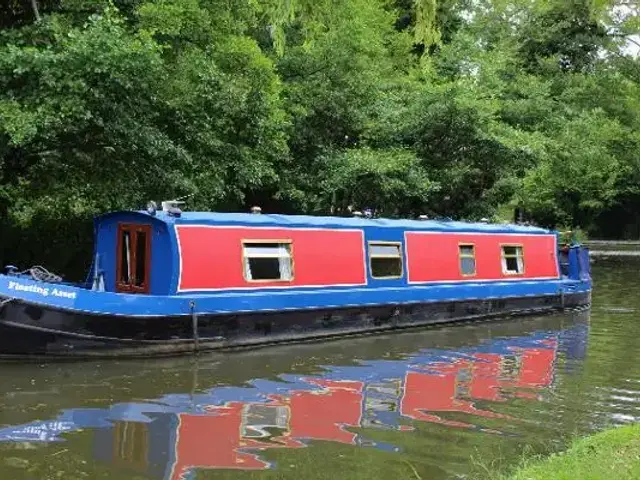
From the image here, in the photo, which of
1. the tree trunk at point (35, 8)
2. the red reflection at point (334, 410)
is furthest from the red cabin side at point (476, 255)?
the tree trunk at point (35, 8)

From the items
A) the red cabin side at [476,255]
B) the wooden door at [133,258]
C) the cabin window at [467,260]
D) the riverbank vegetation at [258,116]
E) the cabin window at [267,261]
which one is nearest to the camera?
the wooden door at [133,258]

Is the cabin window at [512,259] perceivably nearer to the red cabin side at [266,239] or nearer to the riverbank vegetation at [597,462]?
the red cabin side at [266,239]

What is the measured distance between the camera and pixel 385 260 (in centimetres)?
1429

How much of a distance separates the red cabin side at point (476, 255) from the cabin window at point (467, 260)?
7cm

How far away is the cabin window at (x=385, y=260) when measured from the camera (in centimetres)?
1402

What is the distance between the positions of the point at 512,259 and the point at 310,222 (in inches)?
240

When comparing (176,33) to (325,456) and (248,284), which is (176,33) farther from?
(325,456)

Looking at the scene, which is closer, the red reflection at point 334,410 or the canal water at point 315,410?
the canal water at point 315,410

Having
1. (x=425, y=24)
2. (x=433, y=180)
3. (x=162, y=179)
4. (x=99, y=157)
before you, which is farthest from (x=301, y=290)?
(x=433, y=180)

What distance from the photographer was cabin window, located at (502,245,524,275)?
16.9 metres

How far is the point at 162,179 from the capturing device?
13.7m

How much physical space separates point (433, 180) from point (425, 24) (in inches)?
553

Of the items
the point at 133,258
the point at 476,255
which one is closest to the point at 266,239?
the point at 133,258

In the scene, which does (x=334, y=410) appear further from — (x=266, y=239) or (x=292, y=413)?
(x=266, y=239)
